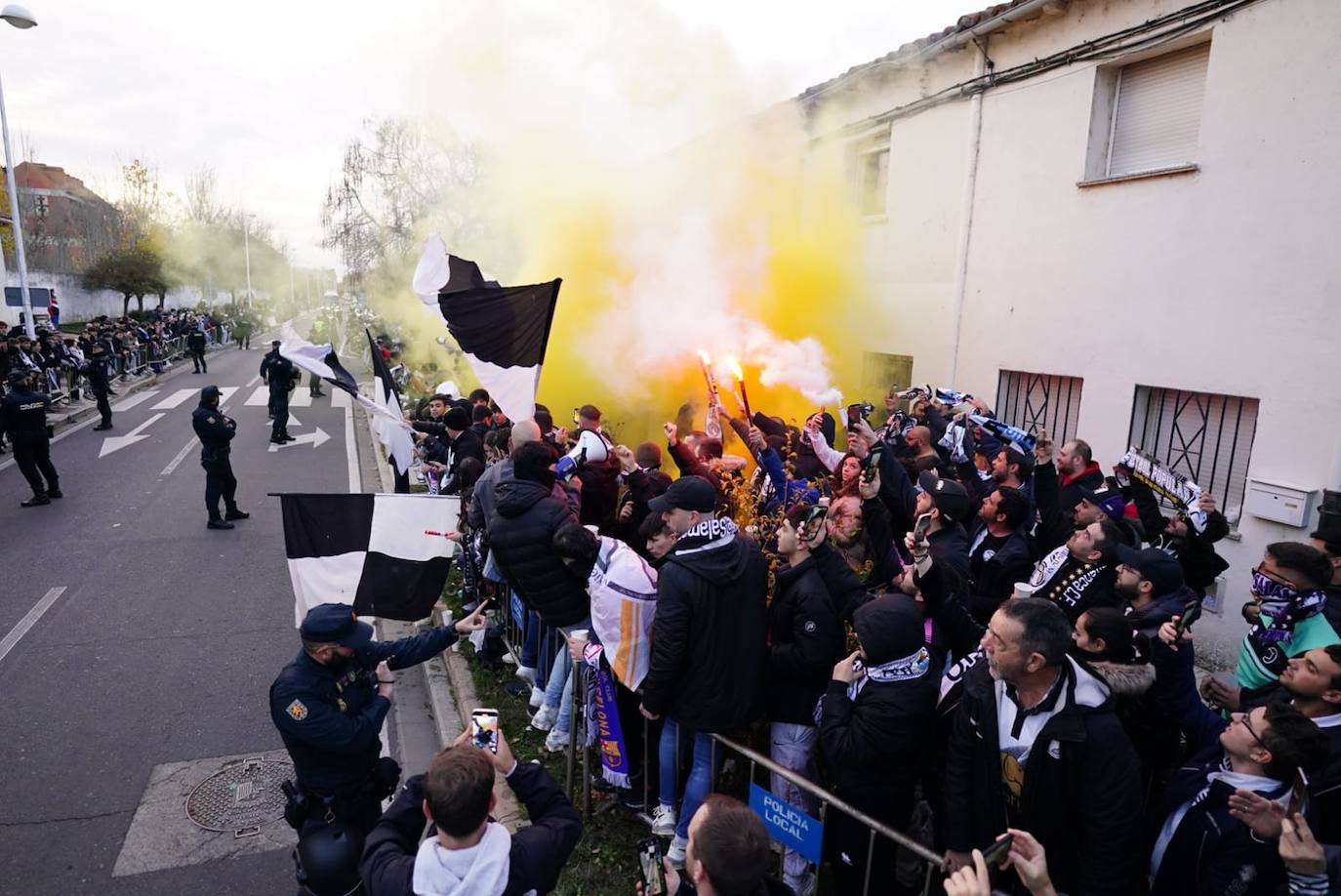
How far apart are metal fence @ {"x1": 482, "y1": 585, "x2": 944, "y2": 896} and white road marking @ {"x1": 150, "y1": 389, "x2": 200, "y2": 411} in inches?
646

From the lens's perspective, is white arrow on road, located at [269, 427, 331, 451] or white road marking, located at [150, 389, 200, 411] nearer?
white arrow on road, located at [269, 427, 331, 451]

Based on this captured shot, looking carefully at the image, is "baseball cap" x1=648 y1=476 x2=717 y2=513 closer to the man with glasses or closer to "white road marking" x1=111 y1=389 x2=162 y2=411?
the man with glasses

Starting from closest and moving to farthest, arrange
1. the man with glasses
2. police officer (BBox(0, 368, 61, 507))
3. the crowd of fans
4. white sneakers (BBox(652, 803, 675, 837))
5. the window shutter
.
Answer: the crowd of fans, the man with glasses, white sneakers (BBox(652, 803, 675, 837)), the window shutter, police officer (BBox(0, 368, 61, 507))

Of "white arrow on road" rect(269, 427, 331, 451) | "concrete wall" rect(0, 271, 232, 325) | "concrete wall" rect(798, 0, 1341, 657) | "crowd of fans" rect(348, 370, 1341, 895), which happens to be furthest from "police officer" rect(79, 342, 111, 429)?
"concrete wall" rect(0, 271, 232, 325)

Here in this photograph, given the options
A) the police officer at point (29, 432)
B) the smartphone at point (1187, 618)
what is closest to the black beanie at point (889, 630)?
the smartphone at point (1187, 618)

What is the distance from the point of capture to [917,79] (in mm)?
10289

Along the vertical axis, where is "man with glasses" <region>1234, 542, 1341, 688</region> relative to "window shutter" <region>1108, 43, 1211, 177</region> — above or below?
below

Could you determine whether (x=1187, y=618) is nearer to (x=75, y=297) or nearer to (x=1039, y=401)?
(x=1039, y=401)

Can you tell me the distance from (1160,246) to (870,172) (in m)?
5.39

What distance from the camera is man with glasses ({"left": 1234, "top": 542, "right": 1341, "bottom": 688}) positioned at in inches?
132

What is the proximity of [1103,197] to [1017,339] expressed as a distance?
5.72 ft

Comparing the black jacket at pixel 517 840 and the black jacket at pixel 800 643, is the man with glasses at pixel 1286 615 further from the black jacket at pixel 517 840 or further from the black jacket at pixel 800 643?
the black jacket at pixel 517 840

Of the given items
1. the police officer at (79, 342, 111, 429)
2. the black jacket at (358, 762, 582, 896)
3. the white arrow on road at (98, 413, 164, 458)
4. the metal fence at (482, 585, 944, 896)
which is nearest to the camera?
the black jacket at (358, 762, 582, 896)

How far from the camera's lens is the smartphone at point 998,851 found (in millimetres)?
2209
